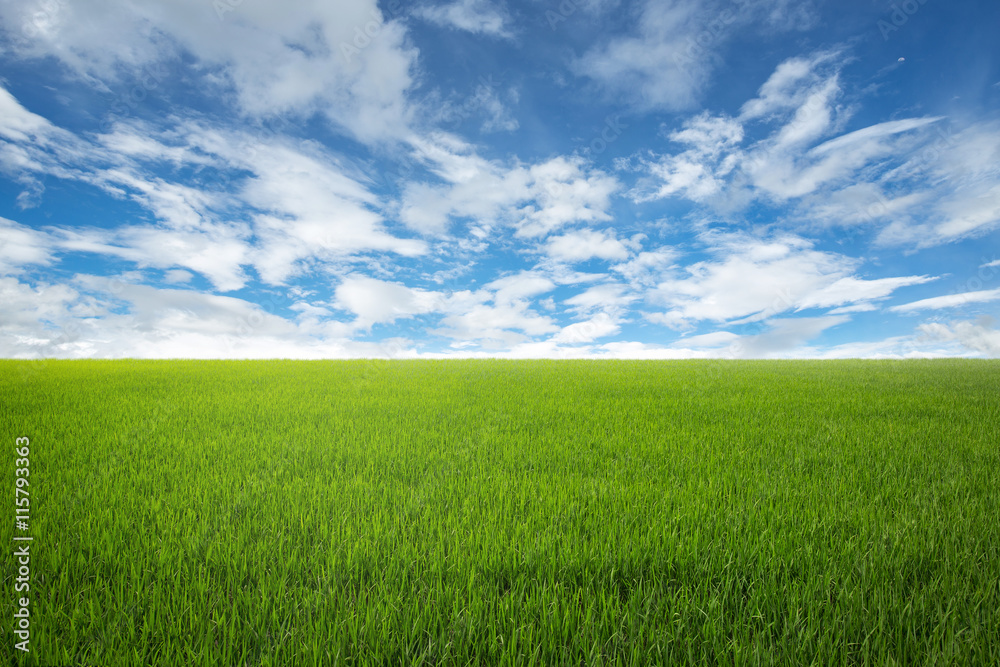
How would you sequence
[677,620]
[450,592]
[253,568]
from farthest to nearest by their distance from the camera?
[253,568] → [450,592] → [677,620]

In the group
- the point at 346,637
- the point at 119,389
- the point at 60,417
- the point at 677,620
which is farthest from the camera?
the point at 119,389

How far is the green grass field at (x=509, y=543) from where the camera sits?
9.09ft

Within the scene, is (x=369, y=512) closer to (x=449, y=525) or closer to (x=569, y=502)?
(x=449, y=525)

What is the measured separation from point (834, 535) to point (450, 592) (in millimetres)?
3651

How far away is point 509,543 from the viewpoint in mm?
3887

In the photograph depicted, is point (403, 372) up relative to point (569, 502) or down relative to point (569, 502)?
up

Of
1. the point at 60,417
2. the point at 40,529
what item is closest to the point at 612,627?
the point at 40,529

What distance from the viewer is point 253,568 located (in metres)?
3.52

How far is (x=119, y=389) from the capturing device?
1395 centimetres

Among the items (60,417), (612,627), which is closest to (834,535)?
(612,627)

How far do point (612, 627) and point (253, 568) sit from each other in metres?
2.83

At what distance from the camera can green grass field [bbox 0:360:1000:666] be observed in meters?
2.77

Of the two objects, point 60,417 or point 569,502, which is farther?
point 60,417

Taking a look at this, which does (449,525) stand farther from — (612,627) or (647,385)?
(647,385)
